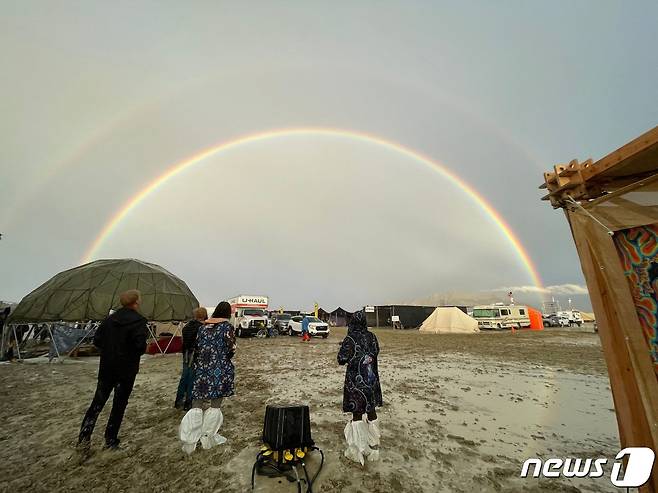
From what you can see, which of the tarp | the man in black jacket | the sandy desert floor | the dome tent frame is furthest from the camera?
the dome tent frame

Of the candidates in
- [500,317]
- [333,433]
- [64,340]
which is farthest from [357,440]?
[500,317]

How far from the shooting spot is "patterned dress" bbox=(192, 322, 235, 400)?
450cm

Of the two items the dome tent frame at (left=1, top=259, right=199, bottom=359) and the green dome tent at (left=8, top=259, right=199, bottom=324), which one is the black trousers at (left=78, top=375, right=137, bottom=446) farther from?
the green dome tent at (left=8, top=259, right=199, bottom=324)

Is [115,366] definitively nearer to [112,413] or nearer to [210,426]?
[112,413]

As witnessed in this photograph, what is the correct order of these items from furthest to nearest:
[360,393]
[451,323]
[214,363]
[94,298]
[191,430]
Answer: [451,323], [94,298], [214,363], [191,430], [360,393]

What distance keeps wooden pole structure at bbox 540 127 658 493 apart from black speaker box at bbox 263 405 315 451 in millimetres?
3251

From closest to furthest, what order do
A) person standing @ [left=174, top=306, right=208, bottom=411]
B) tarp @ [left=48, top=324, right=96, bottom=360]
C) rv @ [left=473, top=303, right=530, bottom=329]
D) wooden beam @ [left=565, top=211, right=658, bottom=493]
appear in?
wooden beam @ [left=565, top=211, right=658, bottom=493] < person standing @ [left=174, top=306, right=208, bottom=411] < tarp @ [left=48, top=324, right=96, bottom=360] < rv @ [left=473, top=303, right=530, bottom=329]

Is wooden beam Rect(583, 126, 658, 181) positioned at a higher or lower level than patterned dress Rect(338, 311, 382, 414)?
higher

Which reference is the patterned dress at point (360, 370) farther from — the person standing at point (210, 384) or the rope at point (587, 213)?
the rope at point (587, 213)

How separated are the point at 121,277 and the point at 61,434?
1337cm

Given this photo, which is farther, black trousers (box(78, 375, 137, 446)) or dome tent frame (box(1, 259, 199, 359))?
dome tent frame (box(1, 259, 199, 359))

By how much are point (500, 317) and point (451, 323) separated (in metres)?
9.69

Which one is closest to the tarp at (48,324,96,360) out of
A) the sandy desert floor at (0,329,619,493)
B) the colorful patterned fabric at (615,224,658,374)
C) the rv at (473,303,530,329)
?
the sandy desert floor at (0,329,619,493)

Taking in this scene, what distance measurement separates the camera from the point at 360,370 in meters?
4.43
